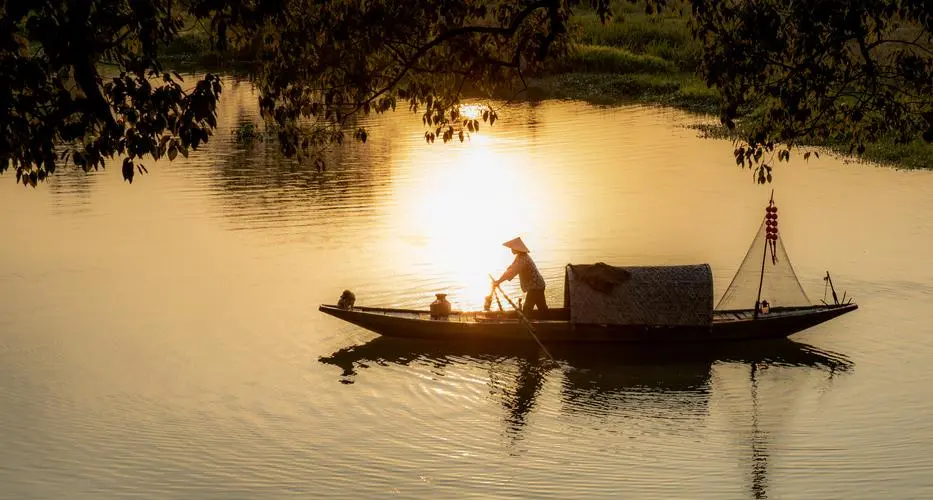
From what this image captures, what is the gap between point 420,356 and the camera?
1955cm

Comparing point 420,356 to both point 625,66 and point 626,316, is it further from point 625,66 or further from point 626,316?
point 625,66

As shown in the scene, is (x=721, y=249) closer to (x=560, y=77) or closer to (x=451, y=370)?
(x=451, y=370)

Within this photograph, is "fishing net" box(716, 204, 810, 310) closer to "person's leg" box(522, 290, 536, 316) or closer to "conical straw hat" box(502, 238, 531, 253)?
"person's leg" box(522, 290, 536, 316)

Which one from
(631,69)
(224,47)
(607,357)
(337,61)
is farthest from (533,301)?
(631,69)

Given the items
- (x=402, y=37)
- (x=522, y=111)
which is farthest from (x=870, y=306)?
(x=522, y=111)

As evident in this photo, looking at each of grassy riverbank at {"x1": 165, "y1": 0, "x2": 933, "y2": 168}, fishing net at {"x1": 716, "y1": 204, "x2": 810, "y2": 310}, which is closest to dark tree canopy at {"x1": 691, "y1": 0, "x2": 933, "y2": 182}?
fishing net at {"x1": 716, "y1": 204, "x2": 810, "y2": 310}

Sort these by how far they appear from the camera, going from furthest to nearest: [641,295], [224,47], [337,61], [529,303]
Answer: [529,303], [641,295], [337,61], [224,47]

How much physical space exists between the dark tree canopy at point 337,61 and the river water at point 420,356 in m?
4.10

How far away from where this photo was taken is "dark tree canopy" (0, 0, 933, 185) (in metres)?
9.98

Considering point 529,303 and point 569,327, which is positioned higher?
point 529,303

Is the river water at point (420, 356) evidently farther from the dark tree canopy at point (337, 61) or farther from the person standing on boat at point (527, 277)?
the dark tree canopy at point (337, 61)

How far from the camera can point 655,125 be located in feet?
150

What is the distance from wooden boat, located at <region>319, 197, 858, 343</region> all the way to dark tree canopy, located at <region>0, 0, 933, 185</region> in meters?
4.59

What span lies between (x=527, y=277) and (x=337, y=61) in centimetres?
723
